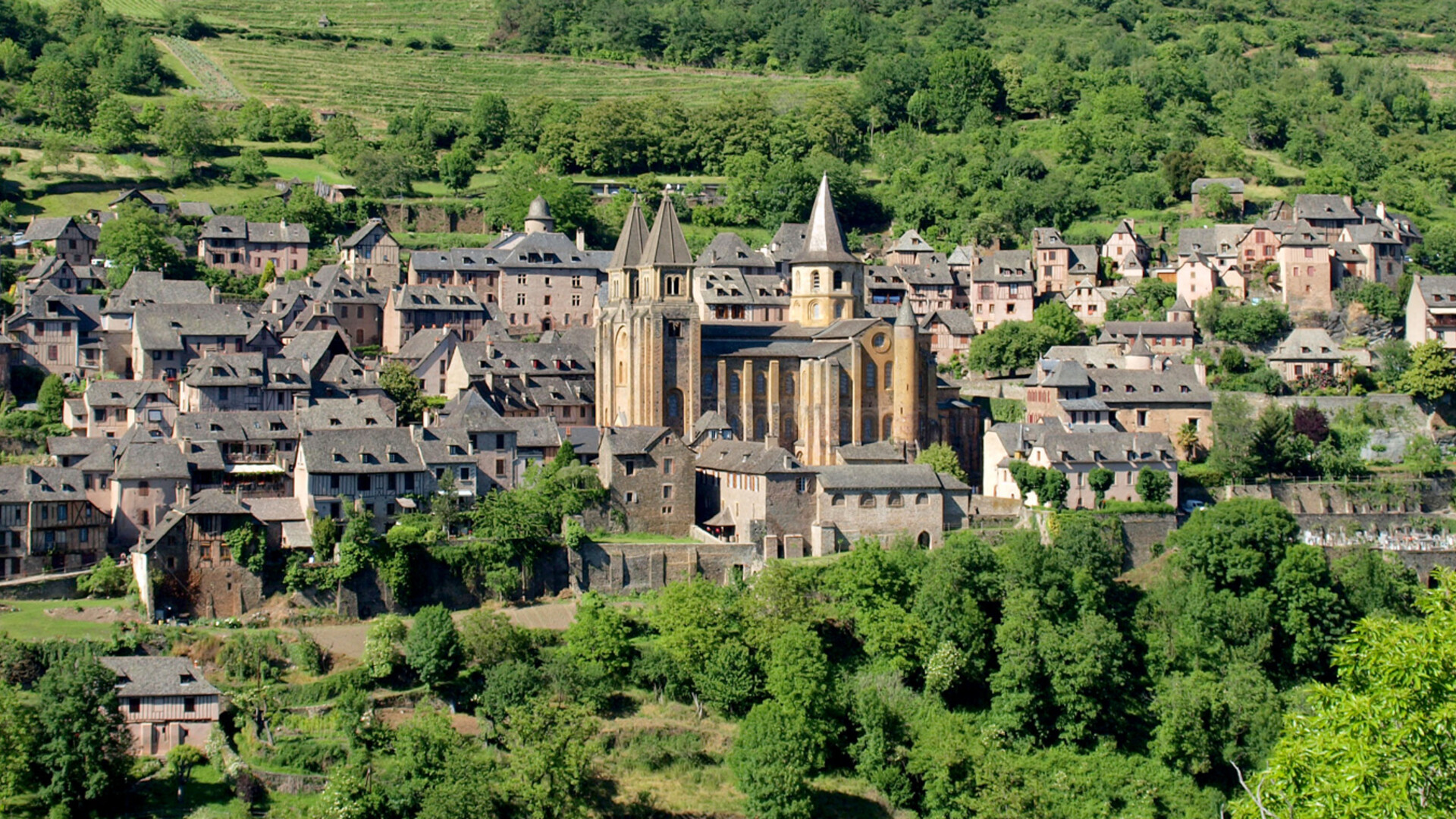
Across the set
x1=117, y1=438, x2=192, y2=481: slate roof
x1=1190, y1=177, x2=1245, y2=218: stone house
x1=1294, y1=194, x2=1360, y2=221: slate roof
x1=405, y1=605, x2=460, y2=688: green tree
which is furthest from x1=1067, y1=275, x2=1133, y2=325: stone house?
x1=117, y1=438, x2=192, y2=481: slate roof

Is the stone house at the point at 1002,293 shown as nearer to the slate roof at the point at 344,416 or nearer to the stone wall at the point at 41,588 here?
the slate roof at the point at 344,416

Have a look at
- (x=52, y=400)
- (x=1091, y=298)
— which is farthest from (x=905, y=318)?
→ (x=52, y=400)

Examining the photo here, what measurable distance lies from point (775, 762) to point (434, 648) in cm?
1231

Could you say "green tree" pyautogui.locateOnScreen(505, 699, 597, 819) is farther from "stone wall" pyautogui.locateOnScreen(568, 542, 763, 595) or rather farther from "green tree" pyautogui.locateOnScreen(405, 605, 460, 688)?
"stone wall" pyautogui.locateOnScreen(568, 542, 763, 595)

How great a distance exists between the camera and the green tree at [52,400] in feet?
257

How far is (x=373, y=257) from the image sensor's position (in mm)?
101312

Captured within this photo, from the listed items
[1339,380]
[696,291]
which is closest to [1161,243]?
[1339,380]

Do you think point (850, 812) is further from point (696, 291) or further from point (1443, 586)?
point (696, 291)

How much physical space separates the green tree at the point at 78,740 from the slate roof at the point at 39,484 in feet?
41.8

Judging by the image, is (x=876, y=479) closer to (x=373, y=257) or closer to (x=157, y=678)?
(x=157, y=678)

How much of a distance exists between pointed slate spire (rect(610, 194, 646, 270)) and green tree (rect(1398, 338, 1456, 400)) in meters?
39.1

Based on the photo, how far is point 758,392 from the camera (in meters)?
81.1

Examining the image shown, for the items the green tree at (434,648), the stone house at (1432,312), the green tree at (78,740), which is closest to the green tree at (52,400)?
the green tree at (434,648)

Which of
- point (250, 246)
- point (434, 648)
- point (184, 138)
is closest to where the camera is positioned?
point (434, 648)
